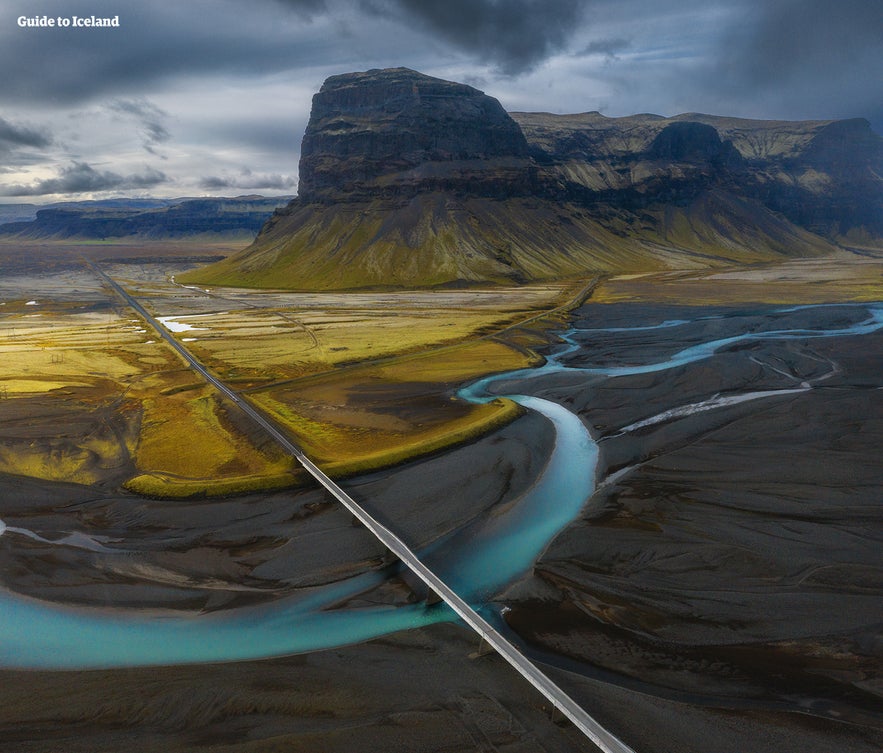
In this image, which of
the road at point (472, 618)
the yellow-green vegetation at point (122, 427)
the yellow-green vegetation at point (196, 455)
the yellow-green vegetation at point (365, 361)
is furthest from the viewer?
the yellow-green vegetation at point (365, 361)

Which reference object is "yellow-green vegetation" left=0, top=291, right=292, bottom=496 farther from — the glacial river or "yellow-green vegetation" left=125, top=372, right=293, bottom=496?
the glacial river

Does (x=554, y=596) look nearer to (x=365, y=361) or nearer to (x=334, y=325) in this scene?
(x=365, y=361)

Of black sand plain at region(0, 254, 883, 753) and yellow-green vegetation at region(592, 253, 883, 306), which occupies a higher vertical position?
yellow-green vegetation at region(592, 253, 883, 306)

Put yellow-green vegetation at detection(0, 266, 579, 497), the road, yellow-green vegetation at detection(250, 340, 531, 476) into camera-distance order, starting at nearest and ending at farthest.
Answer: the road < yellow-green vegetation at detection(0, 266, 579, 497) < yellow-green vegetation at detection(250, 340, 531, 476)

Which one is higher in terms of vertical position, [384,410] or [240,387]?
[240,387]

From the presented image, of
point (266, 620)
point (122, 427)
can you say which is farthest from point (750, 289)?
point (266, 620)

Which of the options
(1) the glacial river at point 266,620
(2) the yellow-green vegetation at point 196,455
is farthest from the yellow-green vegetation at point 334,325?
(1) the glacial river at point 266,620

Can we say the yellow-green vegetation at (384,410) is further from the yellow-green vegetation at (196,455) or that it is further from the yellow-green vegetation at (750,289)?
the yellow-green vegetation at (750,289)

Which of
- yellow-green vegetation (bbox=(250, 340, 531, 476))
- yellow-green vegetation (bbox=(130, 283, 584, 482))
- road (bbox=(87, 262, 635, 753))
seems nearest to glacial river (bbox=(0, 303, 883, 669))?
road (bbox=(87, 262, 635, 753))
